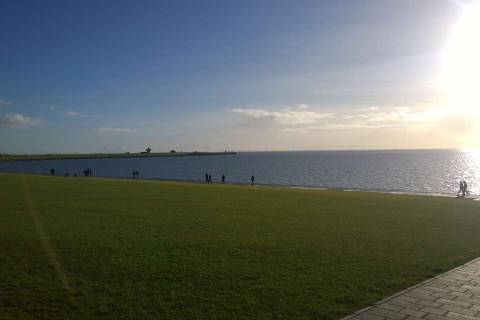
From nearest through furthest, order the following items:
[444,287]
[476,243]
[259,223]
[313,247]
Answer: [444,287], [313,247], [476,243], [259,223]

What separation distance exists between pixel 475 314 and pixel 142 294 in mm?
5580

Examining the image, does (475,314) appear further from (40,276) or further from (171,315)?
(40,276)

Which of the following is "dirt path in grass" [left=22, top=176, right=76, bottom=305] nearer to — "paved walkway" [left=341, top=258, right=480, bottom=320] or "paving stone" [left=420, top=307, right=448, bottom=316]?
"paved walkway" [left=341, top=258, right=480, bottom=320]

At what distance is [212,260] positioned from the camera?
9.44m

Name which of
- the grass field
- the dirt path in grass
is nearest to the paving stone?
the grass field

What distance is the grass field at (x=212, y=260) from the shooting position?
265 inches

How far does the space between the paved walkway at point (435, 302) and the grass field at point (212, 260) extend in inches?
11.5

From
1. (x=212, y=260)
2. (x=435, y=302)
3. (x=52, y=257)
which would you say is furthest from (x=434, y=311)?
(x=52, y=257)

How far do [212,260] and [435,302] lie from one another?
4.75m

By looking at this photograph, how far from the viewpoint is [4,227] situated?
42.1 feet

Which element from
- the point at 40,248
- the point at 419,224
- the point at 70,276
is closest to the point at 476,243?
the point at 419,224

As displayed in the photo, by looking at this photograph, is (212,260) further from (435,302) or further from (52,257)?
(435,302)

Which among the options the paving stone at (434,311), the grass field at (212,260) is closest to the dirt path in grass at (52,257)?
the grass field at (212,260)

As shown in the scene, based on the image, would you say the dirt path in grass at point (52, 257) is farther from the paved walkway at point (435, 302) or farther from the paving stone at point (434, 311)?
the paving stone at point (434, 311)
